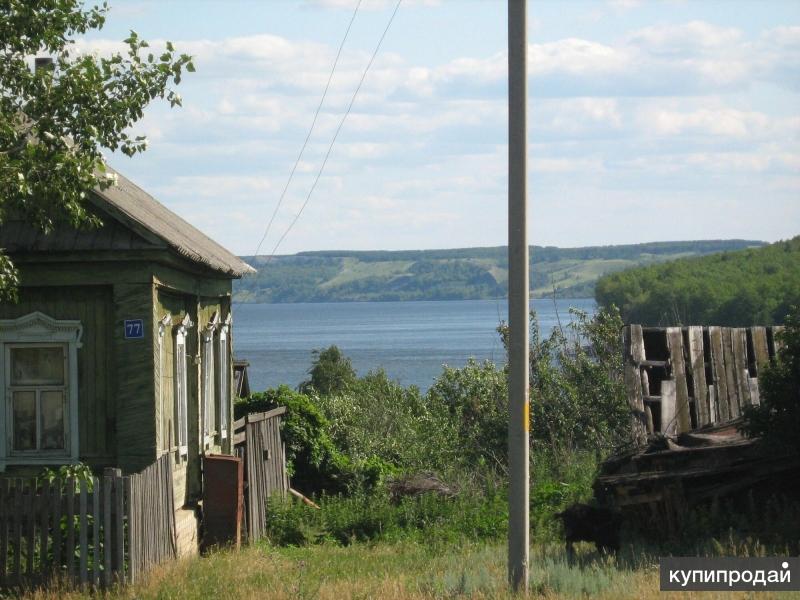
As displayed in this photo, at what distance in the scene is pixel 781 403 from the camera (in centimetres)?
1375

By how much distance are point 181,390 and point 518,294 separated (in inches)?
256

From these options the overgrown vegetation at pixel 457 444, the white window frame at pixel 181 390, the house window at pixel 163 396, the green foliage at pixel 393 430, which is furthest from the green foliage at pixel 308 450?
the house window at pixel 163 396

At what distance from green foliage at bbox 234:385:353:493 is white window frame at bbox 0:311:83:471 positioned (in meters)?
7.50

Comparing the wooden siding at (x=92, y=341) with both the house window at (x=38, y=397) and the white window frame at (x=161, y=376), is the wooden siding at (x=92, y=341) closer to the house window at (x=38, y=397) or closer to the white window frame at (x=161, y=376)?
the house window at (x=38, y=397)

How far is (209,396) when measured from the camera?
57.9ft

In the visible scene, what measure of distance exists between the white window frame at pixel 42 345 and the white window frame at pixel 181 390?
170 centimetres

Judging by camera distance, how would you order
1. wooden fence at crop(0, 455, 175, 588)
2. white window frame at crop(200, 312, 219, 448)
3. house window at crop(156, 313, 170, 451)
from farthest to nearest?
white window frame at crop(200, 312, 219, 448) < house window at crop(156, 313, 170, 451) < wooden fence at crop(0, 455, 175, 588)

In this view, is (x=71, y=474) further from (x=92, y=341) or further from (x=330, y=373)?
(x=330, y=373)

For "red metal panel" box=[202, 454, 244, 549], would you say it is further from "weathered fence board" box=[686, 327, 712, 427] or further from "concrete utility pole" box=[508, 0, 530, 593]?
"weathered fence board" box=[686, 327, 712, 427]

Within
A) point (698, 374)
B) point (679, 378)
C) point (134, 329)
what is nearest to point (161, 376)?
point (134, 329)

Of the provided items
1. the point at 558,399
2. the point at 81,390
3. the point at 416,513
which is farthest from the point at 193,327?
the point at 558,399

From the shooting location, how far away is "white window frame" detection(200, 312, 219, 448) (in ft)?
55.7

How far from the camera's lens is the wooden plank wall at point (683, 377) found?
17.5 meters

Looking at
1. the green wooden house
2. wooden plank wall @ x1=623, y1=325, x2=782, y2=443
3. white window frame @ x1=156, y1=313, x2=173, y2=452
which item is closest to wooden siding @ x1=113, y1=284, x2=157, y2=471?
the green wooden house
